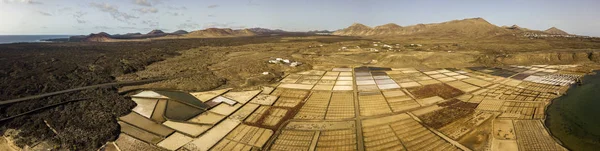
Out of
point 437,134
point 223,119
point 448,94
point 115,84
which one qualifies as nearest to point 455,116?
point 437,134

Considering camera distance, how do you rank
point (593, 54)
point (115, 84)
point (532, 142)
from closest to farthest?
point (532, 142), point (115, 84), point (593, 54)

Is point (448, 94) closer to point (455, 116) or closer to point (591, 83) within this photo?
point (455, 116)

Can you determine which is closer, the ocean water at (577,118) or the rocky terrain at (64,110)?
the ocean water at (577,118)

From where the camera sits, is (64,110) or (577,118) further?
(64,110)

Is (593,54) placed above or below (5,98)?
above

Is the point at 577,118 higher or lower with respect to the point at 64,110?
lower

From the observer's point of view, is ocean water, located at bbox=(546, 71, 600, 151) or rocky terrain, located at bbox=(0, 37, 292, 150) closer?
ocean water, located at bbox=(546, 71, 600, 151)

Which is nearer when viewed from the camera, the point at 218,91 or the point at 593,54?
the point at 218,91

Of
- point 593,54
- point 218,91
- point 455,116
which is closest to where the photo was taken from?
point 455,116
